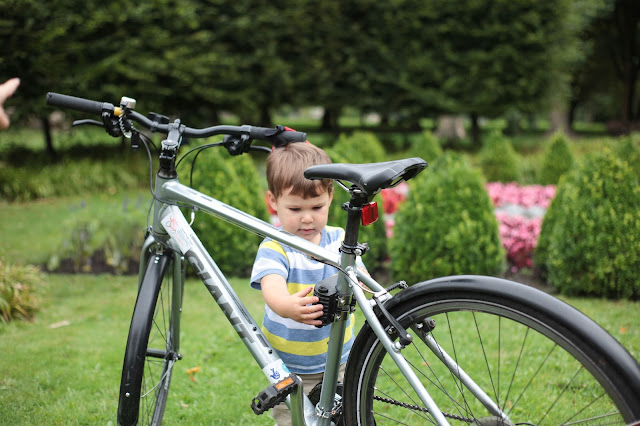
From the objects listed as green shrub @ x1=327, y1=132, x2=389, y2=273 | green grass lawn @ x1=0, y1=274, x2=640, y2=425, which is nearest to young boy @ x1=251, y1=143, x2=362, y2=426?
green grass lawn @ x1=0, y1=274, x2=640, y2=425

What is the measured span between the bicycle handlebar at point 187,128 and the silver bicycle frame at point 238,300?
0.72 ft

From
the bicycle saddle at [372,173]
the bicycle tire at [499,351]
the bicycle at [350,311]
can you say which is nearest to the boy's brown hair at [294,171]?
the bicycle at [350,311]

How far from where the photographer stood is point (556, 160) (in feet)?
29.3

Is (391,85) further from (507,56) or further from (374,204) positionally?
(374,204)

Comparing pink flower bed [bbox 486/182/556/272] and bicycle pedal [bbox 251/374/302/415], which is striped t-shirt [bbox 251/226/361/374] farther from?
pink flower bed [bbox 486/182/556/272]

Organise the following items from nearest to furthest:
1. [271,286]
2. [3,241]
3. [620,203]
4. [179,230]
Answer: [271,286], [179,230], [620,203], [3,241]

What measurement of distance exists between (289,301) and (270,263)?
211 millimetres

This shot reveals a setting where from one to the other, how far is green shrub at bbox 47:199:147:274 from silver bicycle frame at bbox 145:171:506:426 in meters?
3.72

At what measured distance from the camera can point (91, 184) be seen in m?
10.4

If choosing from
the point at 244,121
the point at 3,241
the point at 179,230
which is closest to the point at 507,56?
the point at 244,121

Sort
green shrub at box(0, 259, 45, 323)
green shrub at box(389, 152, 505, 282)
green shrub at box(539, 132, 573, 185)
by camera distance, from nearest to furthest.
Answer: green shrub at box(0, 259, 45, 323)
green shrub at box(389, 152, 505, 282)
green shrub at box(539, 132, 573, 185)

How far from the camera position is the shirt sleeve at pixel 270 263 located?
2.01m

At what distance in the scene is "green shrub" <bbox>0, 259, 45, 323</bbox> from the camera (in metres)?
4.39

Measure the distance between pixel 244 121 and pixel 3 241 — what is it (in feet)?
25.5
